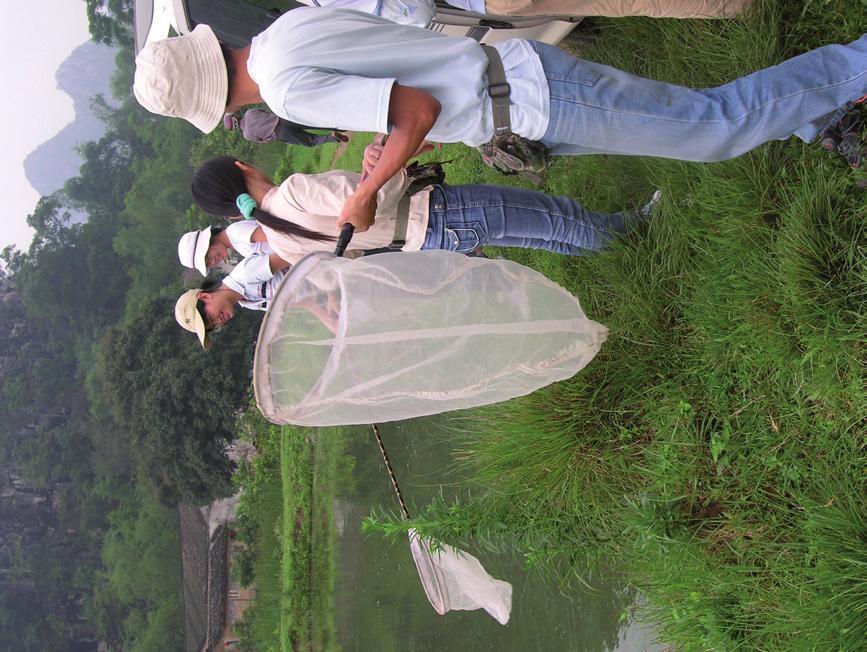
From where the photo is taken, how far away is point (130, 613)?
852 cm

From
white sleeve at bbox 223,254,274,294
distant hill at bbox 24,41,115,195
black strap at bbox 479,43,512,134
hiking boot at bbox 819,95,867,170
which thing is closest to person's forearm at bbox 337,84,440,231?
black strap at bbox 479,43,512,134

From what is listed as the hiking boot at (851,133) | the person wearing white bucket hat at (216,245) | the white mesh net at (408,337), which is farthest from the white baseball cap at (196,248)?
the hiking boot at (851,133)

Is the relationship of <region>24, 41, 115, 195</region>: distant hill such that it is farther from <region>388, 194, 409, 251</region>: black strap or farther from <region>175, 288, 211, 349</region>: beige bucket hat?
<region>388, 194, 409, 251</region>: black strap

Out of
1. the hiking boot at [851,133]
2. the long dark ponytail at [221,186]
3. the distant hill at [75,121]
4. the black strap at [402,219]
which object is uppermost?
the long dark ponytail at [221,186]

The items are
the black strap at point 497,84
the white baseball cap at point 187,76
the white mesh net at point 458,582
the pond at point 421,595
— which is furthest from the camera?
the pond at point 421,595

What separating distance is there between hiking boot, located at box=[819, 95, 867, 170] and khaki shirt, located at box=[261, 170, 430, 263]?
1.10 meters

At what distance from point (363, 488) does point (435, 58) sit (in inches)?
179

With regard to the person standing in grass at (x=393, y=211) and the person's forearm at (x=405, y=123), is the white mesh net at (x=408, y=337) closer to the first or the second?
the person standing in grass at (x=393, y=211)

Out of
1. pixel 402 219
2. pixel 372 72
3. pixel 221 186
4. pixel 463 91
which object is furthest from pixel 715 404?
pixel 221 186

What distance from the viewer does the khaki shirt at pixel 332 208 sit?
6.35 feet

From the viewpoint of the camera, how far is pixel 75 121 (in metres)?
12.5

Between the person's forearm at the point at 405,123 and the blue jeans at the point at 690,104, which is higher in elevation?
the person's forearm at the point at 405,123

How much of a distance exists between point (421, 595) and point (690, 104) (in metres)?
4.05

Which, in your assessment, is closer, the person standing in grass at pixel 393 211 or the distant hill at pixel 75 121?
the person standing in grass at pixel 393 211
